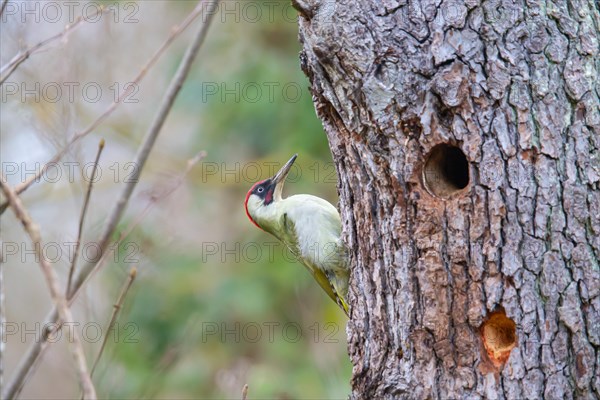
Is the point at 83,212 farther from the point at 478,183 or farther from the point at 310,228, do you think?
the point at 310,228

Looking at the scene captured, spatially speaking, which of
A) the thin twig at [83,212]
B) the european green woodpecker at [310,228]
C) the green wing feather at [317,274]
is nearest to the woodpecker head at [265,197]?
the european green woodpecker at [310,228]

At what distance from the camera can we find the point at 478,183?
293 centimetres

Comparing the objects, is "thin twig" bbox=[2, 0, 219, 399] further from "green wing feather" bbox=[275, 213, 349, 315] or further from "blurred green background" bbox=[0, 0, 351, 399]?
"blurred green background" bbox=[0, 0, 351, 399]

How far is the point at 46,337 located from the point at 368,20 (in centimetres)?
187

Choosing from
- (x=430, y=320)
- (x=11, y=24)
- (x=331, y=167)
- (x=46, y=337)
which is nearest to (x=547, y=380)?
(x=430, y=320)

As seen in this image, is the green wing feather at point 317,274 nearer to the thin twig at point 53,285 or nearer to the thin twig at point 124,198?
the thin twig at point 124,198

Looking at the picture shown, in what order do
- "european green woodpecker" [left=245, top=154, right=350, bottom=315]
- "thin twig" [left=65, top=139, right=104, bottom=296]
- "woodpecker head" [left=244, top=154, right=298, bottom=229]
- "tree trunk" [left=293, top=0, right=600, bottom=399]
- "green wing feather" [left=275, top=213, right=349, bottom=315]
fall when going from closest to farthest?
1. "thin twig" [left=65, top=139, right=104, bottom=296]
2. "tree trunk" [left=293, top=0, right=600, bottom=399]
3. "european green woodpecker" [left=245, top=154, right=350, bottom=315]
4. "green wing feather" [left=275, top=213, right=349, bottom=315]
5. "woodpecker head" [left=244, top=154, right=298, bottom=229]

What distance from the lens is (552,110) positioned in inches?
114

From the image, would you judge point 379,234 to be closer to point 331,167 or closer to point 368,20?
point 368,20

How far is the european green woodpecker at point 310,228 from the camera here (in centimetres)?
458

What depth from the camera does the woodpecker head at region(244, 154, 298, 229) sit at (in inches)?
215

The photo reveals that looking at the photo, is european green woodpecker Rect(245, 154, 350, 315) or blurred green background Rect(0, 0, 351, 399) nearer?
european green woodpecker Rect(245, 154, 350, 315)

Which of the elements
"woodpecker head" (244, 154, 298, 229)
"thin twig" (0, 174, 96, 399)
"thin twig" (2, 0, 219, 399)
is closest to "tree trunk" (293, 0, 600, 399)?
"thin twig" (2, 0, 219, 399)

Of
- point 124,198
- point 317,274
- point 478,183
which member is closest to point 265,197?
point 317,274
